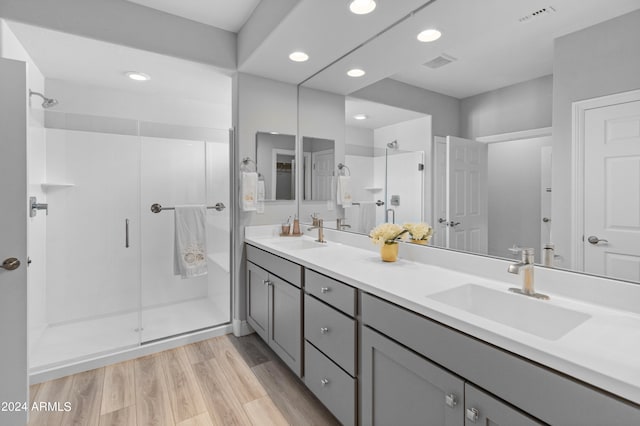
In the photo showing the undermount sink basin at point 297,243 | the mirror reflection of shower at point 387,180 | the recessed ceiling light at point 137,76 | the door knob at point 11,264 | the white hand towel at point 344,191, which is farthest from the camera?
the recessed ceiling light at point 137,76

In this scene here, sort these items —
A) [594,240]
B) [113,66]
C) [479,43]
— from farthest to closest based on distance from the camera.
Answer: [113,66] < [479,43] < [594,240]

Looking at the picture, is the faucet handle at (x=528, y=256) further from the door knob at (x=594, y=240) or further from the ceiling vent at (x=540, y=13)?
the ceiling vent at (x=540, y=13)

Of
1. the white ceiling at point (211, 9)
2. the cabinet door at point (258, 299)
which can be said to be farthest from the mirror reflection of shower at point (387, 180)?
the white ceiling at point (211, 9)

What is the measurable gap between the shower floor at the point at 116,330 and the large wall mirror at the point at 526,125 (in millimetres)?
1963

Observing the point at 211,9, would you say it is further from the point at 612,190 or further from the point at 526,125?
the point at 612,190

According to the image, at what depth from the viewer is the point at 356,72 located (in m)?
2.27

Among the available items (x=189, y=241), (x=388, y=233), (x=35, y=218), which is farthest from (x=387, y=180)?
(x=35, y=218)

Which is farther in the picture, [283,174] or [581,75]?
[283,174]

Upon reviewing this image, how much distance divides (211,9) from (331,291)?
2.20m

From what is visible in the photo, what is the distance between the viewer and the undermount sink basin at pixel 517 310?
1.04 metres

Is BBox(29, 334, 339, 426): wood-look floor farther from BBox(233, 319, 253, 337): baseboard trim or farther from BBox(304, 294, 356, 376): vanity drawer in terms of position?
BBox(304, 294, 356, 376): vanity drawer

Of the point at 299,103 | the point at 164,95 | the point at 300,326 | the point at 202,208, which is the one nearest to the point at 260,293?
the point at 300,326

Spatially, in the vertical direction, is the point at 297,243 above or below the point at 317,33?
below

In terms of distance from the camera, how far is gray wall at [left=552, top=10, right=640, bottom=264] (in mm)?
995
